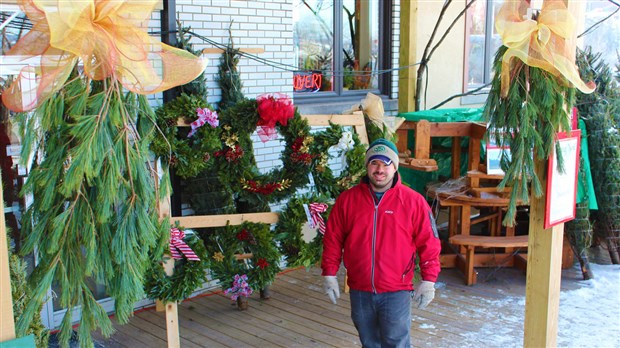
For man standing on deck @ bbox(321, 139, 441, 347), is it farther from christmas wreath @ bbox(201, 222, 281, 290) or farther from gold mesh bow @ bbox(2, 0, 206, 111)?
gold mesh bow @ bbox(2, 0, 206, 111)

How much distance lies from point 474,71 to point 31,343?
7.95m

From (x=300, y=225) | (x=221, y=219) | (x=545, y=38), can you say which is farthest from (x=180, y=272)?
(x=545, y=38)

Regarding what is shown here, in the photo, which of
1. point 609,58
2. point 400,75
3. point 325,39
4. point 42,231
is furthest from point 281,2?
point 609,58

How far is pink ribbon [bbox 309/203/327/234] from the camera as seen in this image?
4727mm

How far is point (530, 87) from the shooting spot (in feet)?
12.6

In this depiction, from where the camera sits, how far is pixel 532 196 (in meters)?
4.00

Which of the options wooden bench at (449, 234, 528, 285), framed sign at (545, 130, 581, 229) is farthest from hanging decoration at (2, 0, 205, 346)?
wooden bench at (449, 234, 528, 285)

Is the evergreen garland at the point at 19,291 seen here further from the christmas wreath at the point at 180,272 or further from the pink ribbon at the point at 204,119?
the pink ribbon at the point at 204,119

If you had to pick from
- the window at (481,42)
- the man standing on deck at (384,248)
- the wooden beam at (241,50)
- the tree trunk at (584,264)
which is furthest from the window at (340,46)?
the man standing on deck at (384,248)

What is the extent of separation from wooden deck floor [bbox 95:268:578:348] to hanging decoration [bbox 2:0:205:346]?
204 cm

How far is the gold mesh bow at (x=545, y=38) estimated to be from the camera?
143 inches

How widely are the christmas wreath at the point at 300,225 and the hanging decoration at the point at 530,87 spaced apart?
134cm

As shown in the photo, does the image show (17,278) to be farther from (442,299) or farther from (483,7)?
(483,7)

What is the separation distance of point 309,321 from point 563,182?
2298mm
